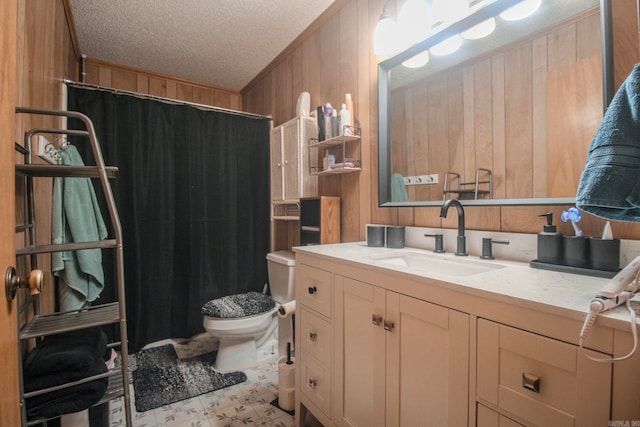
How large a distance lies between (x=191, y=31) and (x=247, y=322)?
81.0 inches

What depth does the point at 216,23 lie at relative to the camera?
6.73 ft

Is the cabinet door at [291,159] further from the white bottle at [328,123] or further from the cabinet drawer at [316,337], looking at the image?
the cabinet drawer at [316,337]

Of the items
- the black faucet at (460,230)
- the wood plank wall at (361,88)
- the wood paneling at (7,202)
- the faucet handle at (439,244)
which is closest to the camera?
the wood paneling at (7,202)

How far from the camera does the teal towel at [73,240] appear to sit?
1.35 meters

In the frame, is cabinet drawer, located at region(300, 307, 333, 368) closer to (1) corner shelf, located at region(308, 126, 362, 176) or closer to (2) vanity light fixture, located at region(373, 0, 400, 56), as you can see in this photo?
(1) corner shelf, located at region(308, 126, 362, 176)

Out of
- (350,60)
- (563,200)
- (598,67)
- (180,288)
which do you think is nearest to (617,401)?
(563,200)

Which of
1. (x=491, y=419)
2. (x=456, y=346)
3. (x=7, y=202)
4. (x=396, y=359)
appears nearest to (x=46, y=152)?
(x=7, y=202)

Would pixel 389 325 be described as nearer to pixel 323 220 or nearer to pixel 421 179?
pixel 421 179

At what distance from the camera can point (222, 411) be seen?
5.03 ft

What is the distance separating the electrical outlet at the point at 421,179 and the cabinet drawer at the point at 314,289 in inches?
25.2

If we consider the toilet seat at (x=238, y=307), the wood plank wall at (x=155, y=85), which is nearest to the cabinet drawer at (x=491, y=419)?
the toilet seat at (x=238, y=307)

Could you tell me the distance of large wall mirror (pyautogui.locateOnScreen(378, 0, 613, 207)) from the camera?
95 centimetres

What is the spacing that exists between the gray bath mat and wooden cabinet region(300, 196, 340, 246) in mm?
973

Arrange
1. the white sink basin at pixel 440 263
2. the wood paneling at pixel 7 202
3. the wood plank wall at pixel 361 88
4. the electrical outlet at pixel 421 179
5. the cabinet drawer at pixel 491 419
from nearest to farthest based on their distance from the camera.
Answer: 1. the wood paneling at pixel 7 202
2. the cabinet drawer at pixel 491 419
3. the wood plank wall at pixel 361 88
4. the white sink basin at pixel 440 263
5. the electrical outlet at pixel 421 179
